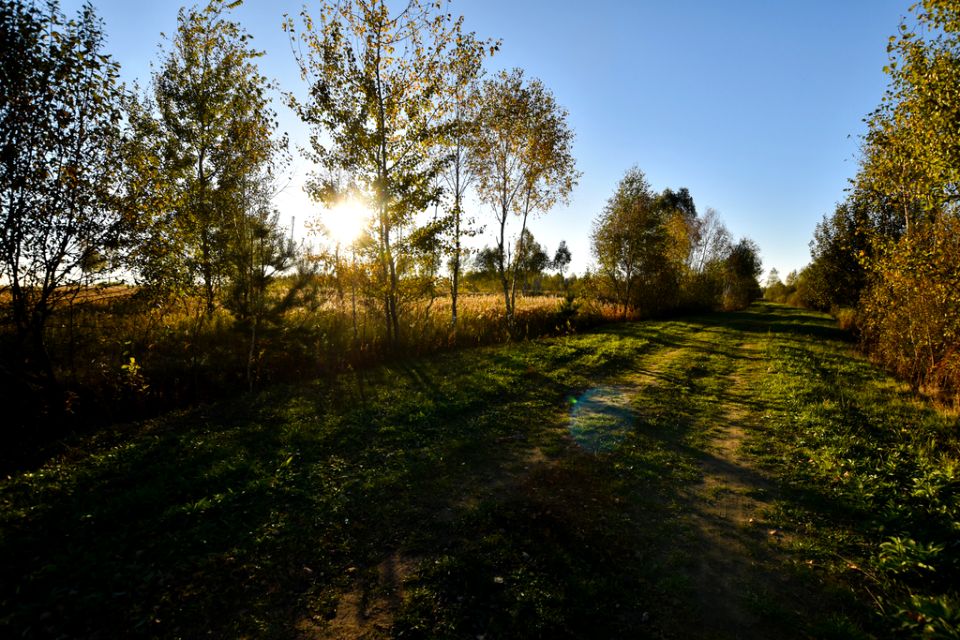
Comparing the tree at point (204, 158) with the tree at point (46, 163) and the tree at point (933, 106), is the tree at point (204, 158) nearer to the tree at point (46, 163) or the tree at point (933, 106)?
the tree at point (46, 163)

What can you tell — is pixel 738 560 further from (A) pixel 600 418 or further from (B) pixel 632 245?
(B) pixel 632 245

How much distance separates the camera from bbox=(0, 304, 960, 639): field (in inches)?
156

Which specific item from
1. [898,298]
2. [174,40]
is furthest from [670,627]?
[174,40]

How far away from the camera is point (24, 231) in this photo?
25.0ft

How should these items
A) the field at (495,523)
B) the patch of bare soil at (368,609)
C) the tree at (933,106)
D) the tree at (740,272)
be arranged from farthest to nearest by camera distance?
the tree at (740,272) < the tree at (933,106) < the field at (495,523) < the patch of bare soil at (368,609)

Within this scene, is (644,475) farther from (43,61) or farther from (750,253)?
(750,253)

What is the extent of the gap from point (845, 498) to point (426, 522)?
6.27 meters

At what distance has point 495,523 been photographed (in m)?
5.43

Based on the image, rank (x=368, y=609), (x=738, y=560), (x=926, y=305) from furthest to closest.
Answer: (x=926, y=305), (x=738, y=560), (x=368, y=609)

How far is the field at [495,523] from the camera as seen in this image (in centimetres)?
396

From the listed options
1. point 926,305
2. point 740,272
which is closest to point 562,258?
point 740,272

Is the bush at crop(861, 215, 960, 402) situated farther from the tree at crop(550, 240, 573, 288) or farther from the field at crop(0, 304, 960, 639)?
the tree at crop(550, 240, 573, 288)

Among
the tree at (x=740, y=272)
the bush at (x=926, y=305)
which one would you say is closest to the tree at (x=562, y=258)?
the tree at (x=740, y=272)

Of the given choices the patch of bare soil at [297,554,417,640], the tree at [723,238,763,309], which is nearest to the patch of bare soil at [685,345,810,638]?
the patch of bare soil at [297,554,417,640]
